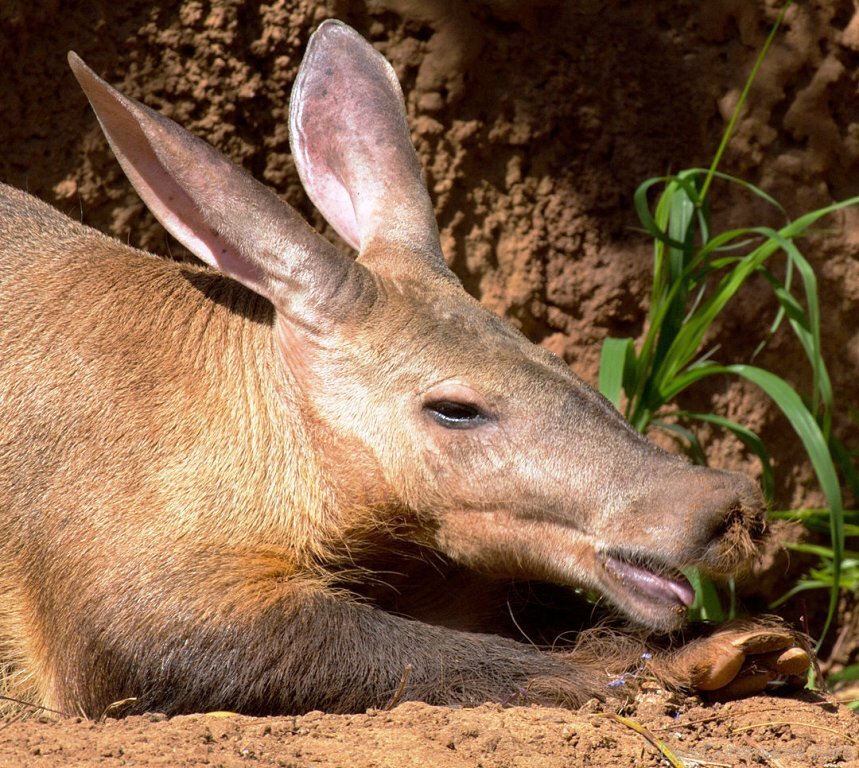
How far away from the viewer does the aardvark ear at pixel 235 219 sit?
357 cm

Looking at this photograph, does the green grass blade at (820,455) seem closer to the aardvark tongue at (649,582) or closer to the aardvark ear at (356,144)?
the aardvark tongue at (649,582)

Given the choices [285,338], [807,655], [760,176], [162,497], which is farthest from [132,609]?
[760,176]

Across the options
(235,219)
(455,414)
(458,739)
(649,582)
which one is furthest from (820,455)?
(235,219)

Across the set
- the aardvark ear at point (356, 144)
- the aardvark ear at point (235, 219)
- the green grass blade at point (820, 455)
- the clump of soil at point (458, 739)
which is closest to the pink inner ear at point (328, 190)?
the aardvark ear at point (356, 144)

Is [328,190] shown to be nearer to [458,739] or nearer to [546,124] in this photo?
[546,124]

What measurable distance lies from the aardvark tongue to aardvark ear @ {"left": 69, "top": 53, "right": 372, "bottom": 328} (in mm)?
1084

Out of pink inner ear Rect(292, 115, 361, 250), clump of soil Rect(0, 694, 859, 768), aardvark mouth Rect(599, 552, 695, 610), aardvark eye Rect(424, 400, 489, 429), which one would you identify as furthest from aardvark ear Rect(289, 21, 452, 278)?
clump of soil Rect(0, 694, 859, 768)

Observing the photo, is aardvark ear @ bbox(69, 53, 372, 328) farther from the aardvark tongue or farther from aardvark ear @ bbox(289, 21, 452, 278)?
the aardvark tongue

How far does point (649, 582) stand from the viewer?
337 centimetres

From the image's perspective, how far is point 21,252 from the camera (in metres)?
4.20

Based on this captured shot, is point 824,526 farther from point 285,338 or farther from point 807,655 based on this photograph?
point 285,338

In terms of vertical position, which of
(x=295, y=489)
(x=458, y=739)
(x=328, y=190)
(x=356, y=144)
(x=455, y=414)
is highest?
(x=356, y=144)

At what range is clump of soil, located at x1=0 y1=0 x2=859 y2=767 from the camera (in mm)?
5328

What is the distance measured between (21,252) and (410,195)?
1331mm
